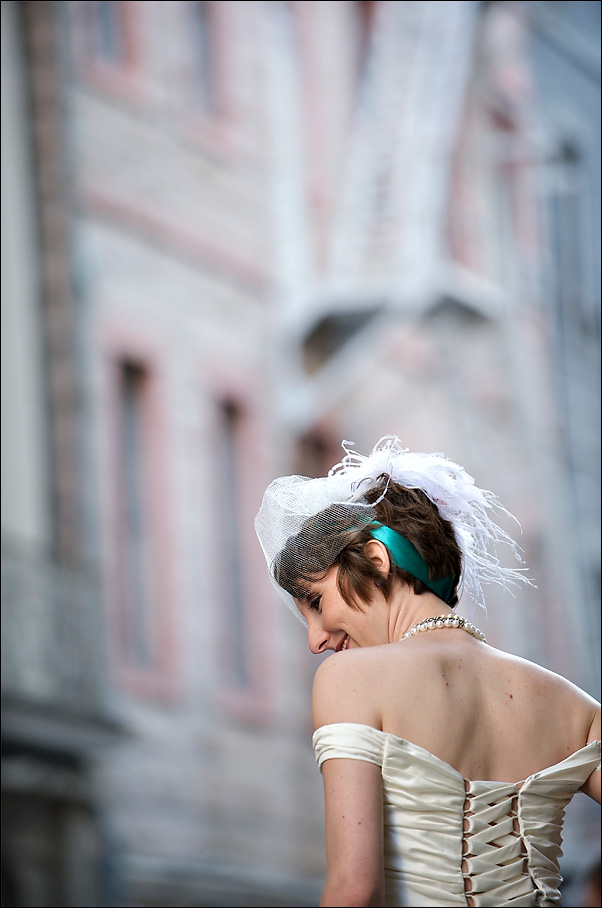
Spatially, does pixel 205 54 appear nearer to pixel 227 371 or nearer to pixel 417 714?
pixel 227 371

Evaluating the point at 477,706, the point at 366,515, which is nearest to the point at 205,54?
the point at 366,515

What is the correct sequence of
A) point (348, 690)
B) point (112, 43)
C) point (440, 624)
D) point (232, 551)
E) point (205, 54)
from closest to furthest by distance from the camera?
point (348, 690)
point (440, 624)
point (232, 551)
point (112, 43)
point (205, 54)

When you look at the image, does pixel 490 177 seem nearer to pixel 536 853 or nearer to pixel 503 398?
pixel 503 398

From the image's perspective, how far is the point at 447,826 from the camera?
211 cm

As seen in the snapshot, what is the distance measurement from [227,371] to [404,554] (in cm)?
963

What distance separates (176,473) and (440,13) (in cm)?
392

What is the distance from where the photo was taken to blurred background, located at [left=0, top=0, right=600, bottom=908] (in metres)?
9.99

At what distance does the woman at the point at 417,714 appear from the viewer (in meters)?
2.04

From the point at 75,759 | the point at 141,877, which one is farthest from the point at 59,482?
the point at 141,877

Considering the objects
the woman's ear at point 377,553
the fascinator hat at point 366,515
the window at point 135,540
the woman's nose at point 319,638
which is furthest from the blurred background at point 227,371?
the woman's ear at point 377,553

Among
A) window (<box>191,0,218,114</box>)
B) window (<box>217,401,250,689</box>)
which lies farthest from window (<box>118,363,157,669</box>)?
window (<box>191,0,218,114</box>)

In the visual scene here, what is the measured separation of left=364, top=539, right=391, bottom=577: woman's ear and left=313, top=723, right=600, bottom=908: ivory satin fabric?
0.28m

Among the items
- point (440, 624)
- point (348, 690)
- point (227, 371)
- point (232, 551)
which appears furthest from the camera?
point (227, 371)

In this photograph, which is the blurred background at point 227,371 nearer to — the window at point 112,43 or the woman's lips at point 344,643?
the window at point 112,43
